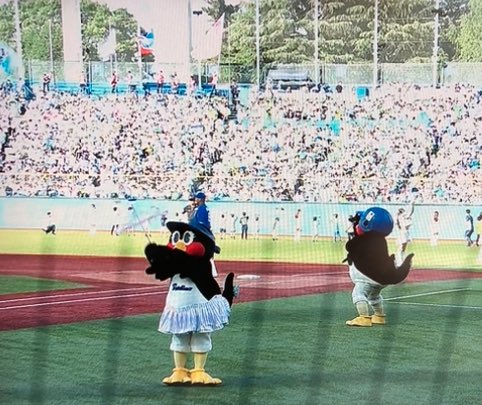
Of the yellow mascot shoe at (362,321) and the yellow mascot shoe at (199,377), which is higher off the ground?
the yellow mascot shoe at (199,377)

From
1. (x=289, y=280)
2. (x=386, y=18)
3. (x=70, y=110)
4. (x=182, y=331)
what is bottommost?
(x=289, y=280)

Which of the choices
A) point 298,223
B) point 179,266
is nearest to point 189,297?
point 179,266

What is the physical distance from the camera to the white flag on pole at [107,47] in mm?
21141

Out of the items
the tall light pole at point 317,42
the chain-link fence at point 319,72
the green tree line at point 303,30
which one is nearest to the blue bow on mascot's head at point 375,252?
the chain-link fence at point 319,72

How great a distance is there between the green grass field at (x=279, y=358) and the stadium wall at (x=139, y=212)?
7.94 meters

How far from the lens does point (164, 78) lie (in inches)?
804

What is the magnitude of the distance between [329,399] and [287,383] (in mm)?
473

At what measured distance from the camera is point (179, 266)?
15.6 feet

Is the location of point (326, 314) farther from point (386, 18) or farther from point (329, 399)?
point (386, 18)

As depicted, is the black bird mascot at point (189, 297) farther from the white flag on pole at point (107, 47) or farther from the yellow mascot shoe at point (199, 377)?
the white flag on pole at point (107, 47)

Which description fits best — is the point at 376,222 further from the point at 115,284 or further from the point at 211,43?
the point at 211,43

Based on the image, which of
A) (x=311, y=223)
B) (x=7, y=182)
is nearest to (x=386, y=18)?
(x=311, y=223)

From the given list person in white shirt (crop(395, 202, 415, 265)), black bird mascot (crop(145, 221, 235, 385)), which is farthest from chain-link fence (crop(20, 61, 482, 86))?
black bird mascot (crop(145, 221, 235, 385))

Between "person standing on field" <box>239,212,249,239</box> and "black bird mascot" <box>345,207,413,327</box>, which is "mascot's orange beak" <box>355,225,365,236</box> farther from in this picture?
"person standing on field" <box>239,212,249,239</box>
